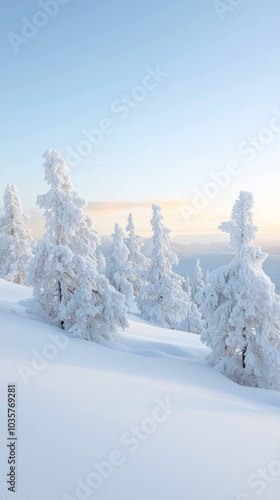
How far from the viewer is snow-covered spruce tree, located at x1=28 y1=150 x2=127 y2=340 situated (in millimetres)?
11695

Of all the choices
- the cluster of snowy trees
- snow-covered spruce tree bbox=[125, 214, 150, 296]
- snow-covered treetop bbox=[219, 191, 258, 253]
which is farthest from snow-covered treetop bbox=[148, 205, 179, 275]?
snow-covered treetop bbox=[219, 191, 258, 253]

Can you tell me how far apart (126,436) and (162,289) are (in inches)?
915

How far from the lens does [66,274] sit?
12.7 metres

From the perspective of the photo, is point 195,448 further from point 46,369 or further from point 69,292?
point 69,292

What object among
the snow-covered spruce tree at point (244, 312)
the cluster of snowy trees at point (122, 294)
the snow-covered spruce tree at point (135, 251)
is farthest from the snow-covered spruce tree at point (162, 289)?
the snow-covered spruce tree at point (244, 312)

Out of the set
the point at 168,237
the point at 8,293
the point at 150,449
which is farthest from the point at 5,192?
the point at 150,449

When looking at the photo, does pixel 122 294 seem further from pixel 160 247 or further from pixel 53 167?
pixel 160 247

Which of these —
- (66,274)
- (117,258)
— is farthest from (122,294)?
(117,258)

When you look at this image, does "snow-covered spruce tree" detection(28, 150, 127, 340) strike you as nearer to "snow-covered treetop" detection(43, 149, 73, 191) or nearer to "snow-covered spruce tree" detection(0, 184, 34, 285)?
"snow-covered treetop" detection(43, 149, 73, 191)

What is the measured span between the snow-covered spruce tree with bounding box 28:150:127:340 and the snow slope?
4.05 m

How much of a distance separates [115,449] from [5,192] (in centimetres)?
2681

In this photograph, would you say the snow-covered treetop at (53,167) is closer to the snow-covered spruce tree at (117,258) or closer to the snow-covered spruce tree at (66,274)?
the snow-covered spruce tree at (66,274)

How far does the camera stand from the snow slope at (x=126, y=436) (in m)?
3.19

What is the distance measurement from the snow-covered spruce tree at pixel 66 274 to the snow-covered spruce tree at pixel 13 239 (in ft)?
50.7
